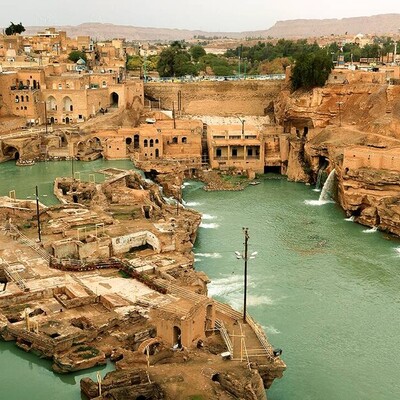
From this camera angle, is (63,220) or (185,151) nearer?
(63,220)

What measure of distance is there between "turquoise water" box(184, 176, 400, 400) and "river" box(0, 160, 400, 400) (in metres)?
0.03

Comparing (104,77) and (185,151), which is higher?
(104,77)

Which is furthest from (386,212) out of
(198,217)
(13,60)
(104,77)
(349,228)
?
(13,60)

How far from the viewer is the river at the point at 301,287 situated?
16.6 metres

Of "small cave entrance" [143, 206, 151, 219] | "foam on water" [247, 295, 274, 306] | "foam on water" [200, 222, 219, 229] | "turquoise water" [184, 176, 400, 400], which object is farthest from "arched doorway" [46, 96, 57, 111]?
"foam on water" [247, 295, 274, 306]

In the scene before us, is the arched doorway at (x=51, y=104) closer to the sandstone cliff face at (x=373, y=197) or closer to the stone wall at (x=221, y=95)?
the stone wall at (x=221, y=95)

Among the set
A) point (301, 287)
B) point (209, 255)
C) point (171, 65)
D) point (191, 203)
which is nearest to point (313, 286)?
point (301, 287)

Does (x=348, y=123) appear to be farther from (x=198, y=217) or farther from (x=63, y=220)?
(x=63, y=220)

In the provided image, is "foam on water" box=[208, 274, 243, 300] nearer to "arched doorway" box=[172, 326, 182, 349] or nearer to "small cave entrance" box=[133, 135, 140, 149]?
"arched doorway" box=[172, 326, 182, 349]

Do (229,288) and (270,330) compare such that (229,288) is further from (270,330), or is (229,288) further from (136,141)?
(136,141)

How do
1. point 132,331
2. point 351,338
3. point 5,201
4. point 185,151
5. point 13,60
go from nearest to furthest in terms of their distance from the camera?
1. point 132,331
2. point 351,338
3. point 5,201
4. point 185,151
5. point 13,60

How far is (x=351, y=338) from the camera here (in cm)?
1955

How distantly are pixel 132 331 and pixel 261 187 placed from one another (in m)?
23.3

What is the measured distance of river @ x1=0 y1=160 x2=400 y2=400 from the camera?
1662cm
